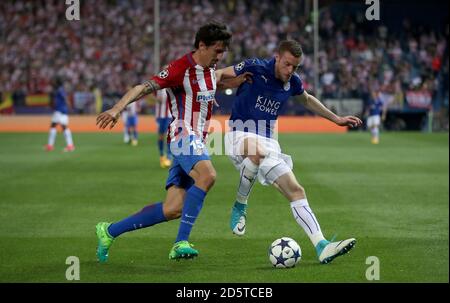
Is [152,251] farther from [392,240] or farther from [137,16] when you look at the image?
[137,16]

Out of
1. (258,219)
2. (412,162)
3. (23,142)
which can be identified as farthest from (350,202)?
(23,142)

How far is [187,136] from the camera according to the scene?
787cm

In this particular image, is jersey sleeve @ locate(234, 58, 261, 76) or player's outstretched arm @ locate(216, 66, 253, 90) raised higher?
jersey sleeve @ locate(234, 58, 261, 76)

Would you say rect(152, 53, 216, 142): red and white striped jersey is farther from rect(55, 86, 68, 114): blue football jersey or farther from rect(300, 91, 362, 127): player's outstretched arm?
rect(55, 86, 68, 114): blue football jersey

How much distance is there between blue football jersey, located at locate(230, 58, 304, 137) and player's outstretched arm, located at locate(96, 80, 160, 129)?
1.28 metres

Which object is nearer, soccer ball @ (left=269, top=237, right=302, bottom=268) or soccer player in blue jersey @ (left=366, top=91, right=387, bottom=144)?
soccer ball @ (left=269, top=237, right=302, bottom=268)

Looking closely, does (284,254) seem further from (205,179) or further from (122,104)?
(122,104)

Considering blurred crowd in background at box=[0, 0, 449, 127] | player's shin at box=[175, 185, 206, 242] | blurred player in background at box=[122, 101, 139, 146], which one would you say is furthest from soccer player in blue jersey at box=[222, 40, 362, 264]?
blurred crowd in background at box=[0, 0, 449, 127]

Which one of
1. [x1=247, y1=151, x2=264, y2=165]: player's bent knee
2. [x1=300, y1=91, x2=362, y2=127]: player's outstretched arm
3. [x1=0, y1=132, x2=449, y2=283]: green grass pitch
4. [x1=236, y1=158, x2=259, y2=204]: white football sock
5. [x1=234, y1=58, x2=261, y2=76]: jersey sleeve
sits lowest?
[x1=0, y1=132, x2=449, y2=283]: green grass pitch

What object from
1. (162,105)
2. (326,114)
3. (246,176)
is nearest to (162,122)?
(162,105)

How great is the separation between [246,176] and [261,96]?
0.97 m

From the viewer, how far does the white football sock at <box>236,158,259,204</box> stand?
8742 mm

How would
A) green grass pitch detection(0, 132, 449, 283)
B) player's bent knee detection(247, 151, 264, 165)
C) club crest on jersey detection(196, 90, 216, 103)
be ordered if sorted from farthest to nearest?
player's bent knee detection(247, 151, 264, 165) < club crest on jersey detection(196, 90, 216, 103) < green grass pitch detection(0, 132, 449, 283)

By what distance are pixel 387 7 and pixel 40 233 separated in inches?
1510
